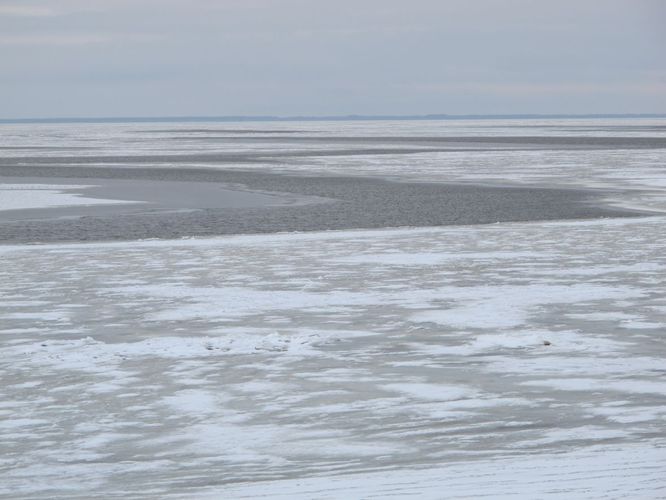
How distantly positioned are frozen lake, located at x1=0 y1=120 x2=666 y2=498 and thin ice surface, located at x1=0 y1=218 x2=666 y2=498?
20mm

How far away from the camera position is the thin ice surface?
486 cm

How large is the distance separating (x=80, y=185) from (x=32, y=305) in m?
19.0

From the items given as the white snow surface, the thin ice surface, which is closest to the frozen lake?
the thin ice surface

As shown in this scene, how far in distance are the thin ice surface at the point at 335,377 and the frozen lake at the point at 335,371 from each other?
0.06 ft

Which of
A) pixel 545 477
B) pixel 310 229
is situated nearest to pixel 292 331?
pixel 545 477

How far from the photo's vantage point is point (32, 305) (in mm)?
9820

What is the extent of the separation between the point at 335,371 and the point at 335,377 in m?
0.17

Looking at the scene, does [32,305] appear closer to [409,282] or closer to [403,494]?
[409,282]

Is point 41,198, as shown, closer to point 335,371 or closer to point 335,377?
point 335,371

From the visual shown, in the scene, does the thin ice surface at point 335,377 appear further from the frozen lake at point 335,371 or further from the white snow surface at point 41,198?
the white snow surface at point 41,198

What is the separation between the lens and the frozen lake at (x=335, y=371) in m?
4.85

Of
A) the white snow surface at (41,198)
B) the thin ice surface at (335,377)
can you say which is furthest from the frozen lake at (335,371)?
the white snow surface at (41,198)

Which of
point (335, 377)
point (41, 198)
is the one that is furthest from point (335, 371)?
point (41, 198)

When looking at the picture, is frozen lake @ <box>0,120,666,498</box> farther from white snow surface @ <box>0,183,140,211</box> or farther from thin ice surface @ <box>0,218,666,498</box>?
white snow surface @ <box>0,183,140,211</box>
